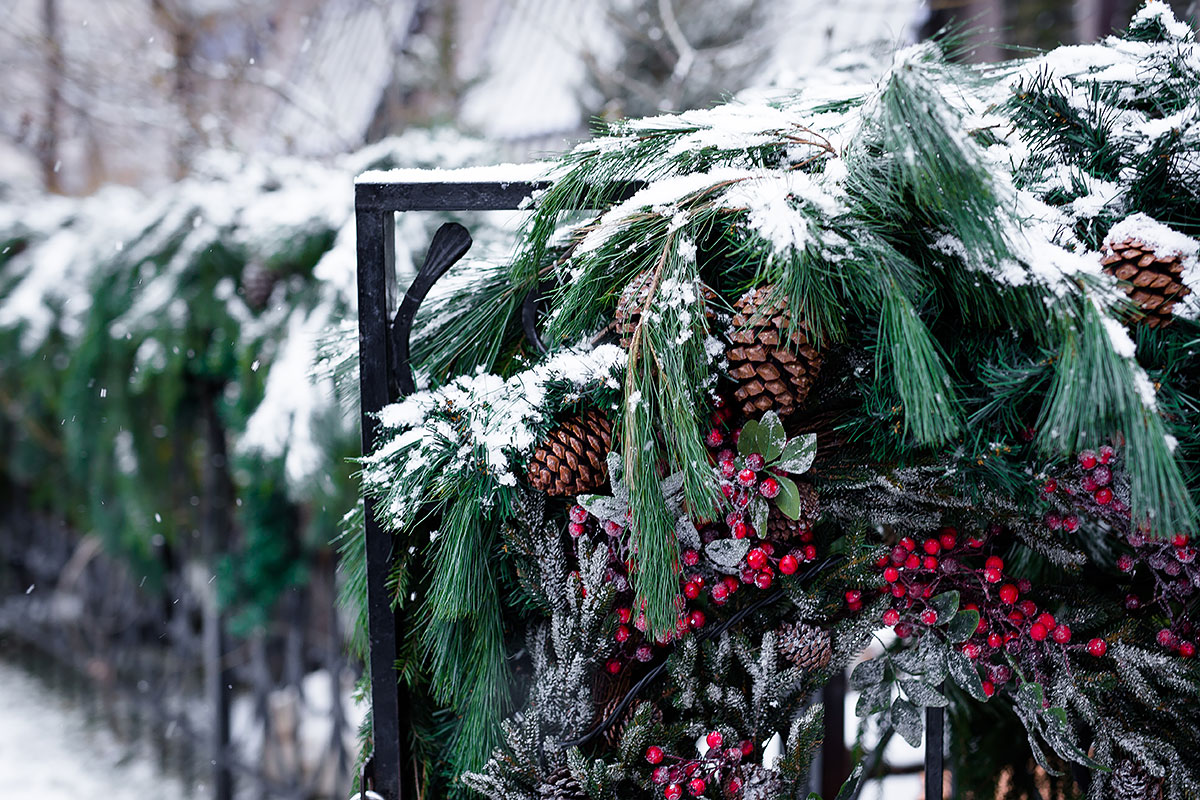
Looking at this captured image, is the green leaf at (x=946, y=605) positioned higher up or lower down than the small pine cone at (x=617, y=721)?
higher up

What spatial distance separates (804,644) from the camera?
82 centimetres

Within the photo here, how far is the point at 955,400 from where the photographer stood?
0.65 metres

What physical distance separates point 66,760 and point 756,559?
340 cm

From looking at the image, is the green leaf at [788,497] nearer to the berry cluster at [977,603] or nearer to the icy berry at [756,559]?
the icy berry at [756,559]

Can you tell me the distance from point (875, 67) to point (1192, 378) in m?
0.92

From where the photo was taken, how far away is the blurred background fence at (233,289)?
6.19ft

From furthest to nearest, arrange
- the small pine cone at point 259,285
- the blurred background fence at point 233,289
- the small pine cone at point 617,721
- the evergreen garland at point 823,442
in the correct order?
the small pine cone at point 259,285
the blurred background fence at point 233,289
the small pine cone at point 617,721
the evergreen garland at point 823,442

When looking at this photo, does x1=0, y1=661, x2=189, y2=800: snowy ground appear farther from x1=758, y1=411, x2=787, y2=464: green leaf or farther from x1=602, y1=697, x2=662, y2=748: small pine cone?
x1=758, y1=411, x2=787, y2=464: green leaf

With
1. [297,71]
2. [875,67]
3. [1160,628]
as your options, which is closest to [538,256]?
[1160,628]

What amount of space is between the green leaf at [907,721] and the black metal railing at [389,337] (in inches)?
1.9

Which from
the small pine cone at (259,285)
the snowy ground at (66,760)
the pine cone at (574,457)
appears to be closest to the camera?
the pine cone at (574,457)

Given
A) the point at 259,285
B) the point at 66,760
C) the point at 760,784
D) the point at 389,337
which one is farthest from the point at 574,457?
the point at 66,760

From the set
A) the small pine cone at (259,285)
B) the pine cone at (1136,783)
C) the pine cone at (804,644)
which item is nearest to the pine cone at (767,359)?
the pine cone at (804,644)

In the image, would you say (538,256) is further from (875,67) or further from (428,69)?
(428,69)
